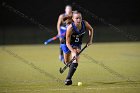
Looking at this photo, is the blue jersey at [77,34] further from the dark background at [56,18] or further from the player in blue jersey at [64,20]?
the dark background at [56,18]

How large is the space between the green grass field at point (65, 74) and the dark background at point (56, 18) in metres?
4.38

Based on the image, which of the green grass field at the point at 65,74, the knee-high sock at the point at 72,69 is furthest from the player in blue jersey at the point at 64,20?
the knee-high sock at the point at 72,69

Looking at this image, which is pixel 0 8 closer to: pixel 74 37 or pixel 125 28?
pixel 125 28

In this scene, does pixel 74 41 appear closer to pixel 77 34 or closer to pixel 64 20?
pixel 77 34

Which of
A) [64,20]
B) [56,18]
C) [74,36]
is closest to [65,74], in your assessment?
[64,20]

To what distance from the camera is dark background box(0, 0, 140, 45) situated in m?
20.2

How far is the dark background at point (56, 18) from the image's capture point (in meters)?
20.2

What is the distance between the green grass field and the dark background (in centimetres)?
438

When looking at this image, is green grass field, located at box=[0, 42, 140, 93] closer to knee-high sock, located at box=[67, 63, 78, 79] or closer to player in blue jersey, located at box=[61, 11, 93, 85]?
knee-high sock, located at box=[67, 63, 78, 79]

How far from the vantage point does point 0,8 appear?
19.9 meters

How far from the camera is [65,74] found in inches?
420

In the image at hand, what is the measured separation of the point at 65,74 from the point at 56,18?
10.2 metres

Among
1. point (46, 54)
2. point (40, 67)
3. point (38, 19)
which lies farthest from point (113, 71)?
point (38, 19)

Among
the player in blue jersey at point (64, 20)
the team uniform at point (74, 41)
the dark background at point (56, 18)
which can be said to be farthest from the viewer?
the dark background at point (56, 18)
